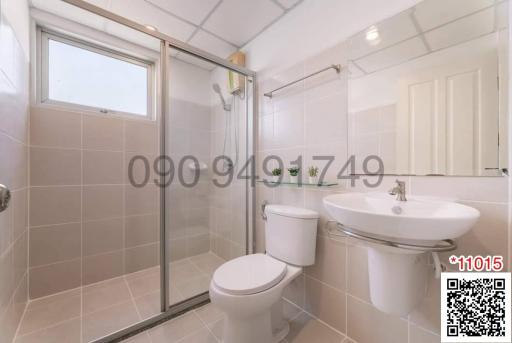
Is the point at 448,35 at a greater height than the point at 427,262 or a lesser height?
greater

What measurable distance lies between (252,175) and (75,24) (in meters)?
1.84

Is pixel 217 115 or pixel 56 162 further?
pixel 217 115

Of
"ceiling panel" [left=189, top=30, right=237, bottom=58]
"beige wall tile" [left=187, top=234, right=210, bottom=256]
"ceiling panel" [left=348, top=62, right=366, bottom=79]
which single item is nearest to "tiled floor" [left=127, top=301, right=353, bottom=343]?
"beige wall tile" [left=187, top=234, right=210, bottom=256]

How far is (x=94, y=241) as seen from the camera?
70.4 inches

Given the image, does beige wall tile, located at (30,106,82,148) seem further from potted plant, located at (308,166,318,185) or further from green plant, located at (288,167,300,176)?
potted plant, located at (308,166,318,185)

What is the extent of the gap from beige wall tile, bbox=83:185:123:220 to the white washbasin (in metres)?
1.84

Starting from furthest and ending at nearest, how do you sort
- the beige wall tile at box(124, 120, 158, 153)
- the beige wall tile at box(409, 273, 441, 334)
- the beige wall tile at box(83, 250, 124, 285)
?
1. the beige wall tile at box(124, 120, 158, 153)
2. the beige wall tile at box(83, 250, 124, 285)
3. the beige wall tile at box(409, 273, 441, 334)

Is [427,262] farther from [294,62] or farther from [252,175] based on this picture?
[294,62]

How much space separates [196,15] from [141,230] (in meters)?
1.92

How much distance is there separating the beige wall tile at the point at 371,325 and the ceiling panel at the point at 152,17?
2314 millimetres

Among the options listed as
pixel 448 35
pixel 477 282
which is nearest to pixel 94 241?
pixel 477 282

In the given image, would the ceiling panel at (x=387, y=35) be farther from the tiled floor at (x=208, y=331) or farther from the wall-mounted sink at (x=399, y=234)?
the tiled floor at (x=208, y=331)

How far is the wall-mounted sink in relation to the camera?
65 cm

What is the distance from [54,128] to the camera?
160cm
